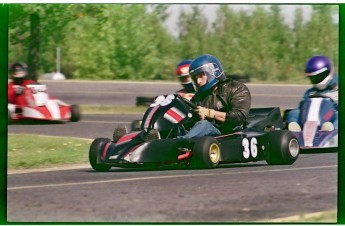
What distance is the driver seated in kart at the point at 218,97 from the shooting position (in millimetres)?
11586

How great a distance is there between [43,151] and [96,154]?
2.76 meters

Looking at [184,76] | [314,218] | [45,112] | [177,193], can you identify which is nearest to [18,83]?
[45,112]

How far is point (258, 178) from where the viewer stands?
421 inches

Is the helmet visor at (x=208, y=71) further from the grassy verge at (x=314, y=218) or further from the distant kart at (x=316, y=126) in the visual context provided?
the grassy verge at (x=314, y=218)

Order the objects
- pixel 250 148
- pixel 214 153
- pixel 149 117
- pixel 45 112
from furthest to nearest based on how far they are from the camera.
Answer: pixel 45 112 → pixel 250 148 → pixel 149 117 → pixel 214 153

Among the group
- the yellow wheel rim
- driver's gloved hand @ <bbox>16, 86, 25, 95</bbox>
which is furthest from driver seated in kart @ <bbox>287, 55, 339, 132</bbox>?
driver's gloved hand @ <bbox>16, 86, 25, 95</bbox>

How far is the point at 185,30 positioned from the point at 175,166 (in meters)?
6.38

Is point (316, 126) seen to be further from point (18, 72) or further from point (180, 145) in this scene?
point (18, 72)

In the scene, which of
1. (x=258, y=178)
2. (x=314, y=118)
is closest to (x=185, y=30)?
(x=314, y=118)

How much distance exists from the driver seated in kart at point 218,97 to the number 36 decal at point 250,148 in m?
0.26

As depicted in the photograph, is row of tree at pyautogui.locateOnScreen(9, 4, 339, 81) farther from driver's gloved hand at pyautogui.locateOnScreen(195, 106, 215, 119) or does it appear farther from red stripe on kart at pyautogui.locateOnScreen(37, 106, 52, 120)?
driver's gloved hand at pyautogui.locateOnScreen(195, 106, 215, 119)

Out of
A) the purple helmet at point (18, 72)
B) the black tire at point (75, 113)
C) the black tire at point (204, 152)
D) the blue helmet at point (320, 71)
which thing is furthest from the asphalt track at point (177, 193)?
the black tire at point (75, 113)

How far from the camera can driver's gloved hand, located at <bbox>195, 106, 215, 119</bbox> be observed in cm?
1146

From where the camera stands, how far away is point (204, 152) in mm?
10844
